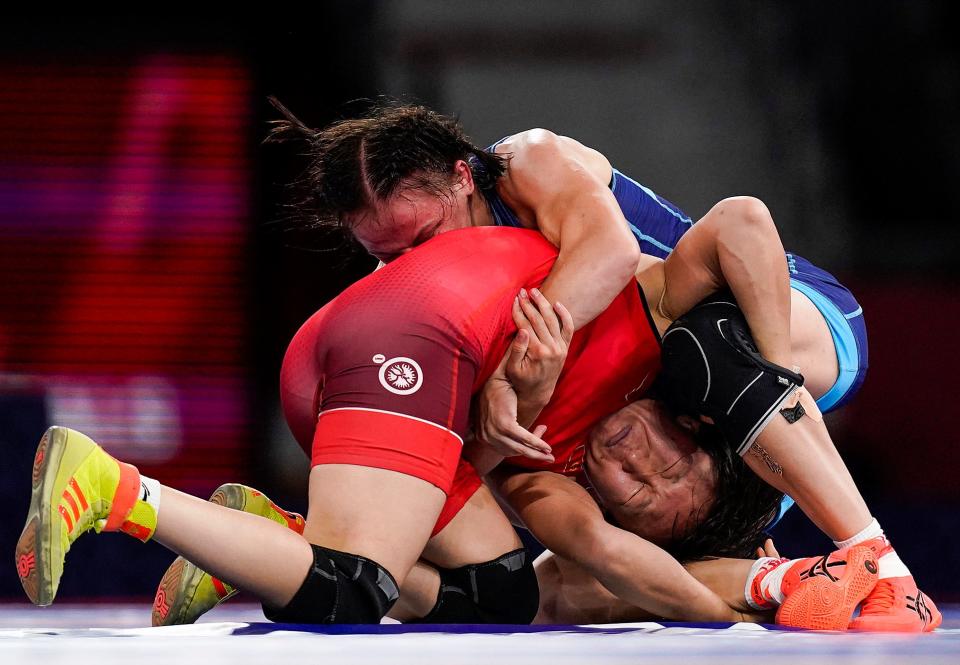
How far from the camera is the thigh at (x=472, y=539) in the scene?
1.65m

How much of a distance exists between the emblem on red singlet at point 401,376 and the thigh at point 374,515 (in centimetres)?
11

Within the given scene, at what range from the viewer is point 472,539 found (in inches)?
65.5

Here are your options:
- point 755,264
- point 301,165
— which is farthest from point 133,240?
point 755,264

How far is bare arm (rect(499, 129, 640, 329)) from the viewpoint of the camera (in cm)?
161

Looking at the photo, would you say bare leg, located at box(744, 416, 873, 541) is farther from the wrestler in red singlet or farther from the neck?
the neck

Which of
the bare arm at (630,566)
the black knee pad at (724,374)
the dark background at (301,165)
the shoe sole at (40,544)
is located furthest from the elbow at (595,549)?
the dark background at (301,165)

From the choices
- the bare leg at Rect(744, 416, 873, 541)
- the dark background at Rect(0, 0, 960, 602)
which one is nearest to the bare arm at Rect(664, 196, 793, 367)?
the bare leg at Rect(744, 416, 873, 541)

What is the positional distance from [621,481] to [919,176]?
2.27m

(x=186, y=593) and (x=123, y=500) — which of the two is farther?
(x=186, y=593)

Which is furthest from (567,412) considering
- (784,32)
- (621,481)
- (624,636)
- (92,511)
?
(784,32)

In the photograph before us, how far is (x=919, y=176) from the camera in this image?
3.58 metres

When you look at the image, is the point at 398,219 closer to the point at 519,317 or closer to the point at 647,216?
the point at 519,317

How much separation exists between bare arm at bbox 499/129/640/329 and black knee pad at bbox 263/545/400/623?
48 centimetres

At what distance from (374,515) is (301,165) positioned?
222 cm
